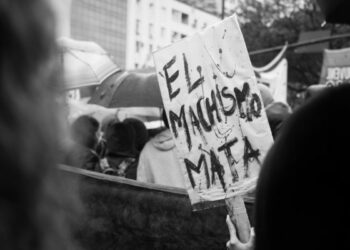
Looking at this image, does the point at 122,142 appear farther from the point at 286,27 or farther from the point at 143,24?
the point at 143,24

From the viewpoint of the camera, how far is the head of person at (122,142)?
606cm

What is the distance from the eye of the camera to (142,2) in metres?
67.4

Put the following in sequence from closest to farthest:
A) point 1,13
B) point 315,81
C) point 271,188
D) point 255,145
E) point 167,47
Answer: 1. point 1,13
2. point 271,188
3. point 255,145
4. point 167,47
5. point 315,81

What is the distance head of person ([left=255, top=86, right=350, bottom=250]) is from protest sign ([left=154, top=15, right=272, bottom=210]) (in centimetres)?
118

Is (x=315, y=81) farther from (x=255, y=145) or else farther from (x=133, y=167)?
(x=255, y=145)

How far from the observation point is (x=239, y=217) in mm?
2395

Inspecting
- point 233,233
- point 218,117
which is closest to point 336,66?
point 218,117

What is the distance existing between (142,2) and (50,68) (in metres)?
68.0

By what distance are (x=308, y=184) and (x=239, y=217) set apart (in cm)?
97

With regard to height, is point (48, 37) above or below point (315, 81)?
above

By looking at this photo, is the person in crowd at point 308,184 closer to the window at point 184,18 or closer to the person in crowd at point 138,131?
the person in crowd at point 138,131

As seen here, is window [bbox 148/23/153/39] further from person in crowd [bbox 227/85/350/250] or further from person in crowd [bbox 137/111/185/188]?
person in crowd [bbox 227/85/350/250]

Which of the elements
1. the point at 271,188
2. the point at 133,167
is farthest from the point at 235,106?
the point at 133,167

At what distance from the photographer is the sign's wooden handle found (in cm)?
227
